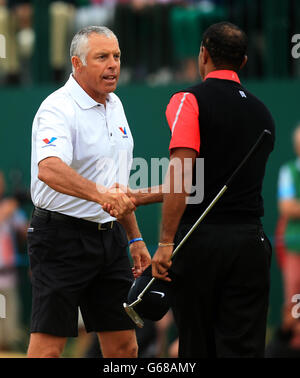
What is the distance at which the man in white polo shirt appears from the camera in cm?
469

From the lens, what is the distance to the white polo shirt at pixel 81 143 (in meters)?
4.61

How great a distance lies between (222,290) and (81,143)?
1119 millimetres

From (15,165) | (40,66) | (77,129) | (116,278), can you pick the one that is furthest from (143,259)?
(40,66)

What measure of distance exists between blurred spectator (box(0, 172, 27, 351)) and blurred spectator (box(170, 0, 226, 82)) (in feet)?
8.59

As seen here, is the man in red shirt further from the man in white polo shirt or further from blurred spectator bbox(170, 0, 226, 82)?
blurred spectator bbox(170, 0, 226, 82)

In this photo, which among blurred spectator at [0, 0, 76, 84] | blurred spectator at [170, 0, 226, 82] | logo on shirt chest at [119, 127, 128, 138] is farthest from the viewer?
blurred spectator at [0, 0, 76, 84]

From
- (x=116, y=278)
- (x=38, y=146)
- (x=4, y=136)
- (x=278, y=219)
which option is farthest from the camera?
(x=4, y=136)

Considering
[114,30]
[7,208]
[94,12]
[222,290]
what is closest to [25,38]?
[94,12]

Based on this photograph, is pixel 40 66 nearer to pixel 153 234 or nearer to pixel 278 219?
pixel 153 234

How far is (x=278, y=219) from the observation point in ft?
30.6

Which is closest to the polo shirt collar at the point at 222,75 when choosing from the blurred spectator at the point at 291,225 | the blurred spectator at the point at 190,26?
the blurred spectator at the point at 291,225

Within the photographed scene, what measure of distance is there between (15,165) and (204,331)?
5.72 metres

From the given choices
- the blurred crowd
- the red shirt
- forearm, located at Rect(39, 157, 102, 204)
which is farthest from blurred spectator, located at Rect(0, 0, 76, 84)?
the red shirt

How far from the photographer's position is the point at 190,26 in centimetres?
996
